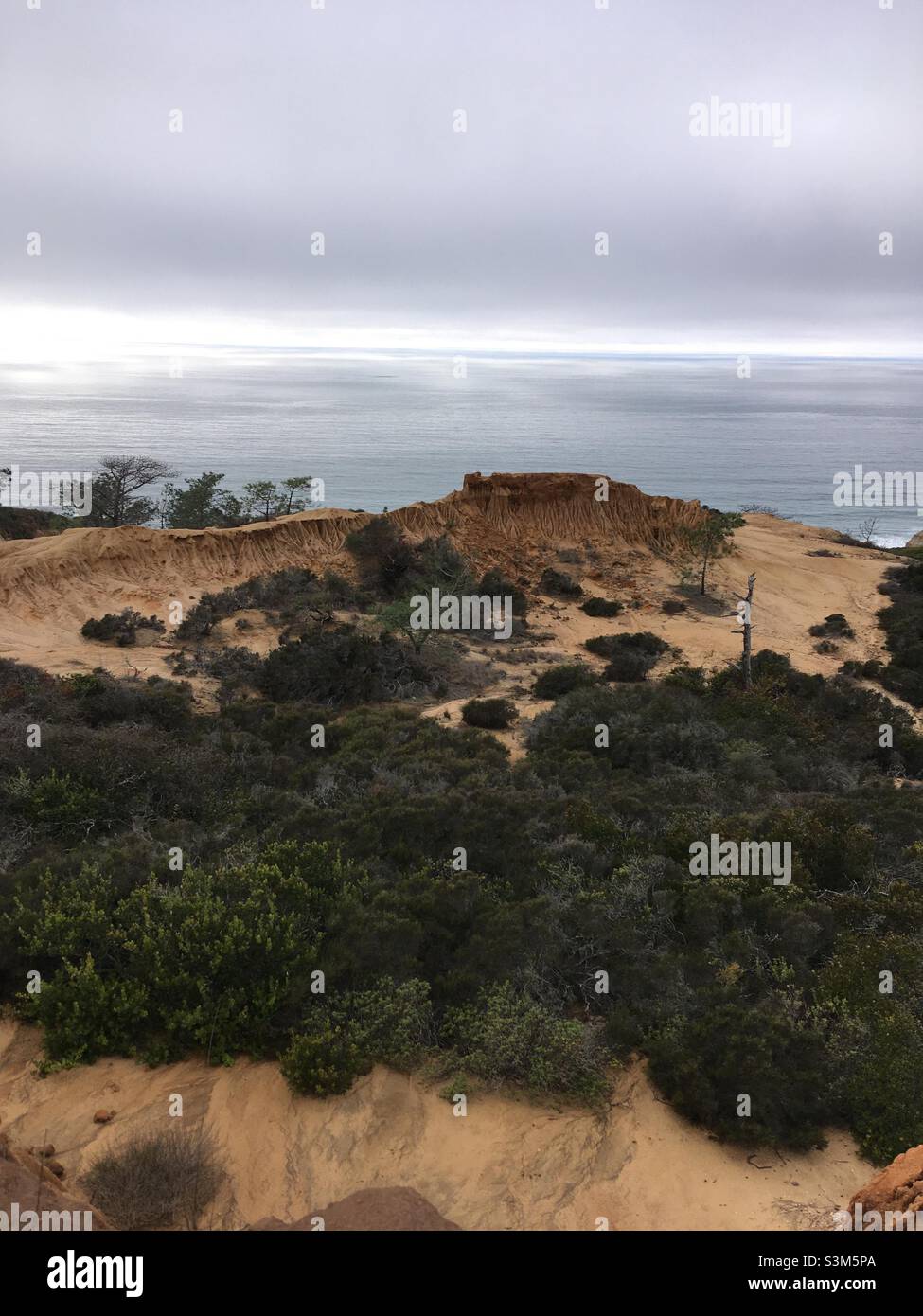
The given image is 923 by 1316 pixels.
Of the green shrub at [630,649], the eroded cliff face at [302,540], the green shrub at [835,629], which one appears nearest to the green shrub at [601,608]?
the green shrub at [630,649]

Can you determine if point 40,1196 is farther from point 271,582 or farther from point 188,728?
point 271,582

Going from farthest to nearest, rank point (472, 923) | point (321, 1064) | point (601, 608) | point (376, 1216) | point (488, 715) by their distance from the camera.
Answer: point (601, 608) → point (488, 715) → point (472, 923) → point (321, 1064) → point (376, 1216)

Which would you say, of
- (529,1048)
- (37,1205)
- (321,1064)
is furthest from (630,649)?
(37,1205)

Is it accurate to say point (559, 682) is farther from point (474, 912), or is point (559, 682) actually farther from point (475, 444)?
point (475, 444)

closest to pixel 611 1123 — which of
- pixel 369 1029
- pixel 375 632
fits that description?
pixel 369 1029

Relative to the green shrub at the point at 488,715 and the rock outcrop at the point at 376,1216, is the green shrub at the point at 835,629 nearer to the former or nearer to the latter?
the green shrub at the point at 488,715

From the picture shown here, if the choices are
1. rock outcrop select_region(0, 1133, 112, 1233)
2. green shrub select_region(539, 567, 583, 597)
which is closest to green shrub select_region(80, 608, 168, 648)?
green shrub select_region(539, 567, 583, 597)

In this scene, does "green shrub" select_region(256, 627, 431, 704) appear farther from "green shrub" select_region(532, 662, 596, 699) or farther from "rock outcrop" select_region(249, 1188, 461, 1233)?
"rock outcrop" select_region(249, 1188, 461, 1233)
